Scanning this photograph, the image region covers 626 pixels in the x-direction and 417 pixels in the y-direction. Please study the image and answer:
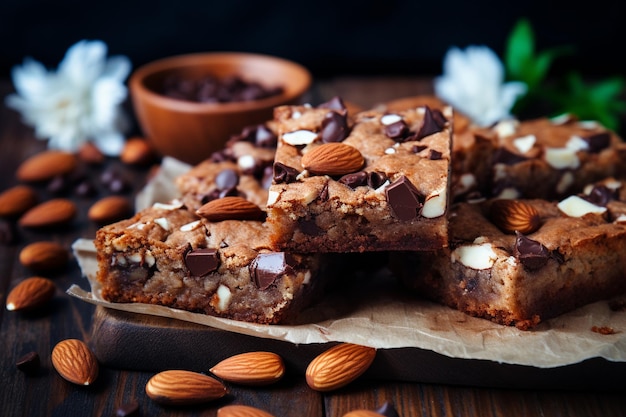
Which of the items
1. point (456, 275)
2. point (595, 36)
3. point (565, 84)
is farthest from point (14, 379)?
point (595, 36)

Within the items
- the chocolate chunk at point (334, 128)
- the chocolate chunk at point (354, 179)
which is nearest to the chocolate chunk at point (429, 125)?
the chocolate chunk at point (334, 128)

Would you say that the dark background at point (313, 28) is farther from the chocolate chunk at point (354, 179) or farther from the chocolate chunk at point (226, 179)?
the chocolate chunk at point (354, 179)

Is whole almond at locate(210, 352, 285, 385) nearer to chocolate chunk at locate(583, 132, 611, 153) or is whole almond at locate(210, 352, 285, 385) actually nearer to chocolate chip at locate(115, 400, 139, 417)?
chocolate chip at locate(115, 400, 139, 417)

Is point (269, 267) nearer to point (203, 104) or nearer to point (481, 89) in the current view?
point (203, 104)

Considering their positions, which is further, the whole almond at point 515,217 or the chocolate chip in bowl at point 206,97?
the chocolate chip in bowl at point 206,97

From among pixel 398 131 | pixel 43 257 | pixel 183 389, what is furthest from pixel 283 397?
pixel 43 257

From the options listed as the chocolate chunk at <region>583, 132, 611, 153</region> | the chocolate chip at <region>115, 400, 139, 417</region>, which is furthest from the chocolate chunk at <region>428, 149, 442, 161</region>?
the chocolate chip at <region>115, 400, 139, 417</region>

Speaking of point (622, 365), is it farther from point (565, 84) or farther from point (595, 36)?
point (595, 36)
